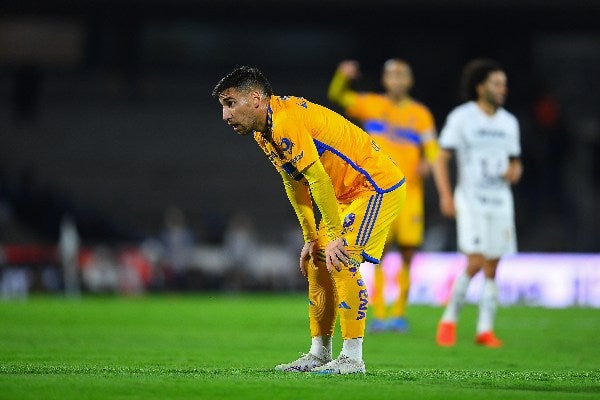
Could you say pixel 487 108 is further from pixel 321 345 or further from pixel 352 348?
pixel 352 348

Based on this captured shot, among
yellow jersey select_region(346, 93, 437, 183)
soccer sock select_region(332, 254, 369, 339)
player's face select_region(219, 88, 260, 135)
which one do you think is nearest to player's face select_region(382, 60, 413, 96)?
yellow jersey select_region(346, 93, 437, 183)

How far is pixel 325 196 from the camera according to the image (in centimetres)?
734

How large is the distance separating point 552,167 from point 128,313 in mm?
14982

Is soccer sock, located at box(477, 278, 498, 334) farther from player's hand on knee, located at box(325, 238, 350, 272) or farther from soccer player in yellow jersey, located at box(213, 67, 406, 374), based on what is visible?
player's hand on knee, located at box(325, 238, 350, 272)

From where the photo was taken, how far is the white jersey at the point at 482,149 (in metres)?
11.5

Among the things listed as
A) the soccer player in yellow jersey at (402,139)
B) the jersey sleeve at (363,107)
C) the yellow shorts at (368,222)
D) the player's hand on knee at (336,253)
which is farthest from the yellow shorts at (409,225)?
the player's hand on knee at (336,253)

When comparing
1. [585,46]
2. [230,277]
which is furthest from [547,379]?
[585,46]

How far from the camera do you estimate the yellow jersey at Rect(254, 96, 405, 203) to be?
287 inches

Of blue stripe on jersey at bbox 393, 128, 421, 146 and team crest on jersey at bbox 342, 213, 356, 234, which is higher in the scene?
blue stripe on jersey at bbox 393, 128, 421, 146

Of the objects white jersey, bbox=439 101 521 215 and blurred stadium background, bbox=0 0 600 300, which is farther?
blurred stadium background, bbox=0 0 600 300

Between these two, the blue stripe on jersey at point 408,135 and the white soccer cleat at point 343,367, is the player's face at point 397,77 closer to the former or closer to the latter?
the blue stripe on jersey at point 408,135

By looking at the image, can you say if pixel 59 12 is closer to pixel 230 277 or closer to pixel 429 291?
pixel 230 277

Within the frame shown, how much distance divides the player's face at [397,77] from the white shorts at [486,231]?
2316mm

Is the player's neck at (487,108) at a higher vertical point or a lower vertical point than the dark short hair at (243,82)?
higher
